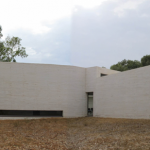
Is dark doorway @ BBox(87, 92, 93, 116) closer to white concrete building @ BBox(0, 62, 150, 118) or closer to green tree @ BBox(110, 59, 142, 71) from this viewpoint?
white concrete building @ BBox(0, 62, 150, 118)

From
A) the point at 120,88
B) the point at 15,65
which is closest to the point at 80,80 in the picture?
the point at 120,88

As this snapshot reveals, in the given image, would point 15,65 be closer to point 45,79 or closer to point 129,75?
point 45,79

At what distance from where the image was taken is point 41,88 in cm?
1681

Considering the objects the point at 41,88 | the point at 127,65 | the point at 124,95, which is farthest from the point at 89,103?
the point at 127,65

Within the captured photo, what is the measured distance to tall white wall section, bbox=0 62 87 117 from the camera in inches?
644

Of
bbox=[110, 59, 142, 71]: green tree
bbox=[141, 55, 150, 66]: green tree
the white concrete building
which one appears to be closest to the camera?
the white concrete building

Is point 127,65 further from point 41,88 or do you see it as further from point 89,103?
point 41,88

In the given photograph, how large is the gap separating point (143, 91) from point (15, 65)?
1041 centimetres

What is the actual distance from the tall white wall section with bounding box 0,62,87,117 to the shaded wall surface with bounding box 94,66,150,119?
2059 millimetres

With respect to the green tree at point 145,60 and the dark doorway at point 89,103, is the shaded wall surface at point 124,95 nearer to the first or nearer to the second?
the dark doorway at point 89,103

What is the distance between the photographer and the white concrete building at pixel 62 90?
602 inches

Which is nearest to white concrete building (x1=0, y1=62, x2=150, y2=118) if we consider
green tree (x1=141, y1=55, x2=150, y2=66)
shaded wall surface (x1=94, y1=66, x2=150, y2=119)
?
shaded wall surface (x1=94, y1=66, x2=150, y2=119)

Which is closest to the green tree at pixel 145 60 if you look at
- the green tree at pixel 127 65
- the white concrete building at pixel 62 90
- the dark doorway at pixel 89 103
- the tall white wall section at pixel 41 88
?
the green tree at pixel 127 65

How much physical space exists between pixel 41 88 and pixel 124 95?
6949 millimetres
